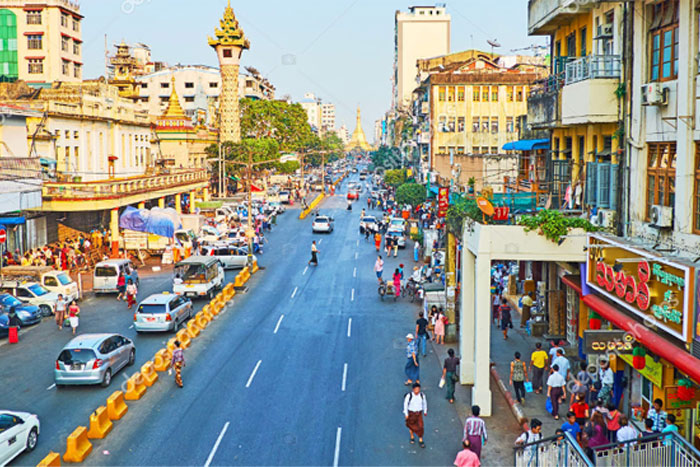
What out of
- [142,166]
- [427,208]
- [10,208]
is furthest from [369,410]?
[142,166]

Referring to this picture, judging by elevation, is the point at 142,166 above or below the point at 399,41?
below

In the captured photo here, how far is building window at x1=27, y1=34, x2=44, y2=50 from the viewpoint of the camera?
7306 centimetres

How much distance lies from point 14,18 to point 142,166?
66.2ft

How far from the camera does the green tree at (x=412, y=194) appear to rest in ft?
220

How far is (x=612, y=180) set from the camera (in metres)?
18.0

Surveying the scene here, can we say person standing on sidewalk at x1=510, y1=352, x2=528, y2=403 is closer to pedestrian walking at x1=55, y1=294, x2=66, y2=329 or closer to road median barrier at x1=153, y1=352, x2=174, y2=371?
road median barrier at x1=153, y1=352, x2=174, y2=371

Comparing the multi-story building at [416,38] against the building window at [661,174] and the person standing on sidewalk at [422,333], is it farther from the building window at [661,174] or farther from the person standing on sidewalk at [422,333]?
the building window at [661,174]

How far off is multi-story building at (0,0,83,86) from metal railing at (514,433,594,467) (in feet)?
223

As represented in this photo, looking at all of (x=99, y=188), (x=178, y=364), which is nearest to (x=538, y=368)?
(x=178, y=364)

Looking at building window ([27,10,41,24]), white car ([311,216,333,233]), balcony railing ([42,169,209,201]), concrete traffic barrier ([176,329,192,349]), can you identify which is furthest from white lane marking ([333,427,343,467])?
building window ([27,10,41,24])

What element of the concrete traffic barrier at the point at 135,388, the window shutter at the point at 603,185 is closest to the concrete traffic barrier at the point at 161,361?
the concrete traffic barrier at the point at 135,388

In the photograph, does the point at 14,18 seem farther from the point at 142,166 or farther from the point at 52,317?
the point at 52,317

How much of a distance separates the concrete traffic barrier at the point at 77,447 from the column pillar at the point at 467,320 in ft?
33.8

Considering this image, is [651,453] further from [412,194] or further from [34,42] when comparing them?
[34,42]
